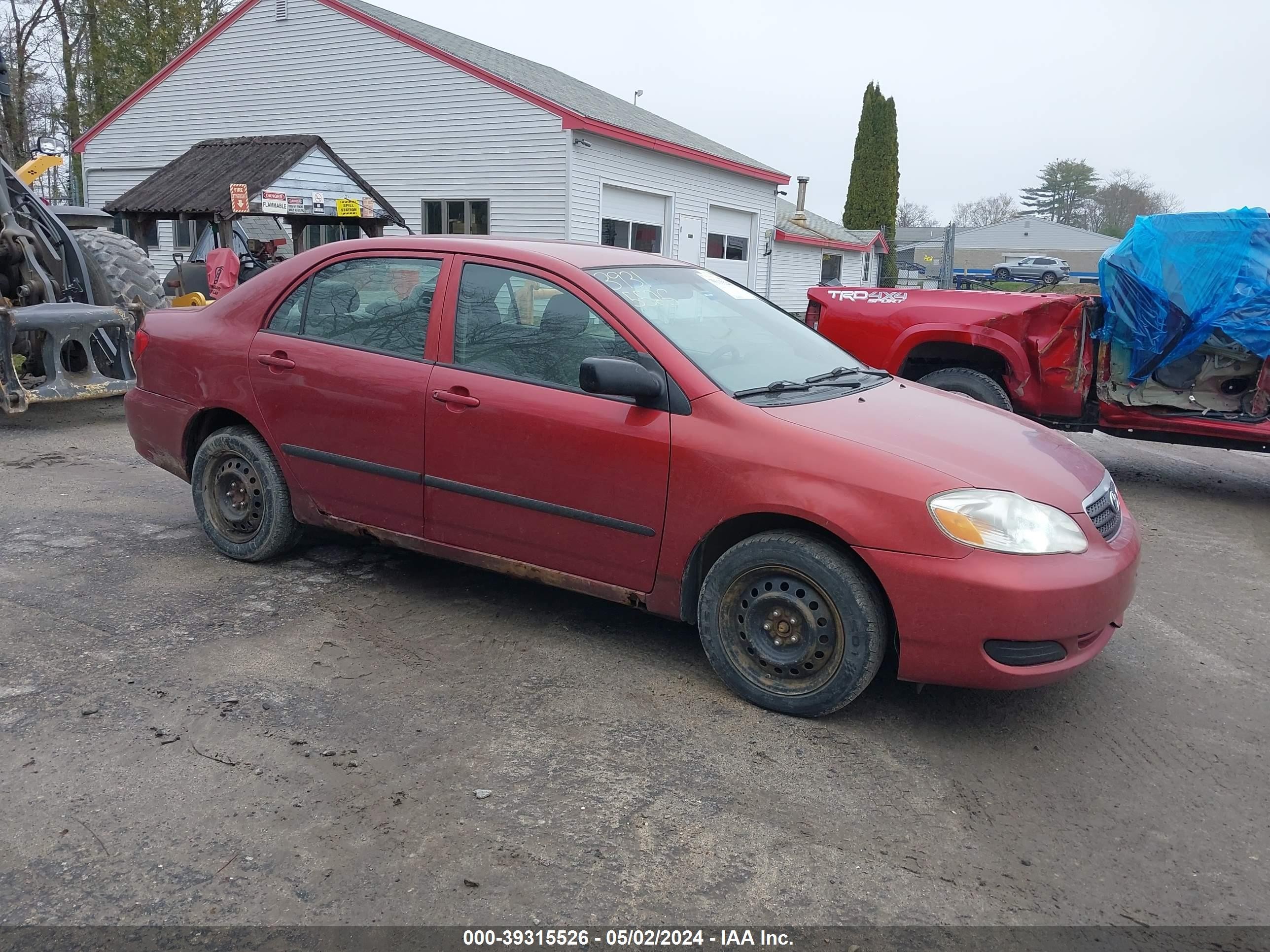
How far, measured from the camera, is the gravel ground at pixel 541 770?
2.62m

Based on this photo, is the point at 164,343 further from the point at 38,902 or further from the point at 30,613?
the point at 38,902

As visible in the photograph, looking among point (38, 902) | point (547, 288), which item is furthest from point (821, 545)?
point (38, 902)

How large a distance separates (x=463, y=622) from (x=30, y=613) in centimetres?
183

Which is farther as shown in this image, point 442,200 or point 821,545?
point 442,200

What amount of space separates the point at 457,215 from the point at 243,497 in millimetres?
15917

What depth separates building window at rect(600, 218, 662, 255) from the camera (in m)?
19.7

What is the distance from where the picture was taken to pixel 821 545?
137 inches

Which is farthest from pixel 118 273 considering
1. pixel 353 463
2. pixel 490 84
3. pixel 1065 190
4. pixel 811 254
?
pixel 1065 190

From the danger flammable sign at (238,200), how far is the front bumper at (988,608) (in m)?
13.5

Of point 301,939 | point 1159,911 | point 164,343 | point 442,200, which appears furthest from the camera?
point 442,200

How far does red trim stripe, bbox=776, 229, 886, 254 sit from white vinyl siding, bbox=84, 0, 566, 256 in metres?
12.7

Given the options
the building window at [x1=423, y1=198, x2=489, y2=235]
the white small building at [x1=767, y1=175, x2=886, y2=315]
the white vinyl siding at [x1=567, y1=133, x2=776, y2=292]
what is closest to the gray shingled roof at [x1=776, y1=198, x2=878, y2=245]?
the white small building at [x1=767, y1=175, x2=886, y2=315]

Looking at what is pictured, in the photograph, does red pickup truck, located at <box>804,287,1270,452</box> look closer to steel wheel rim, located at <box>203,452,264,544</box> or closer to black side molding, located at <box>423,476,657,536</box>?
black side molding, located at <box>423,476,657,536</box>

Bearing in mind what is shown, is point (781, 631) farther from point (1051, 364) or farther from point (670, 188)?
point (670, 188)
